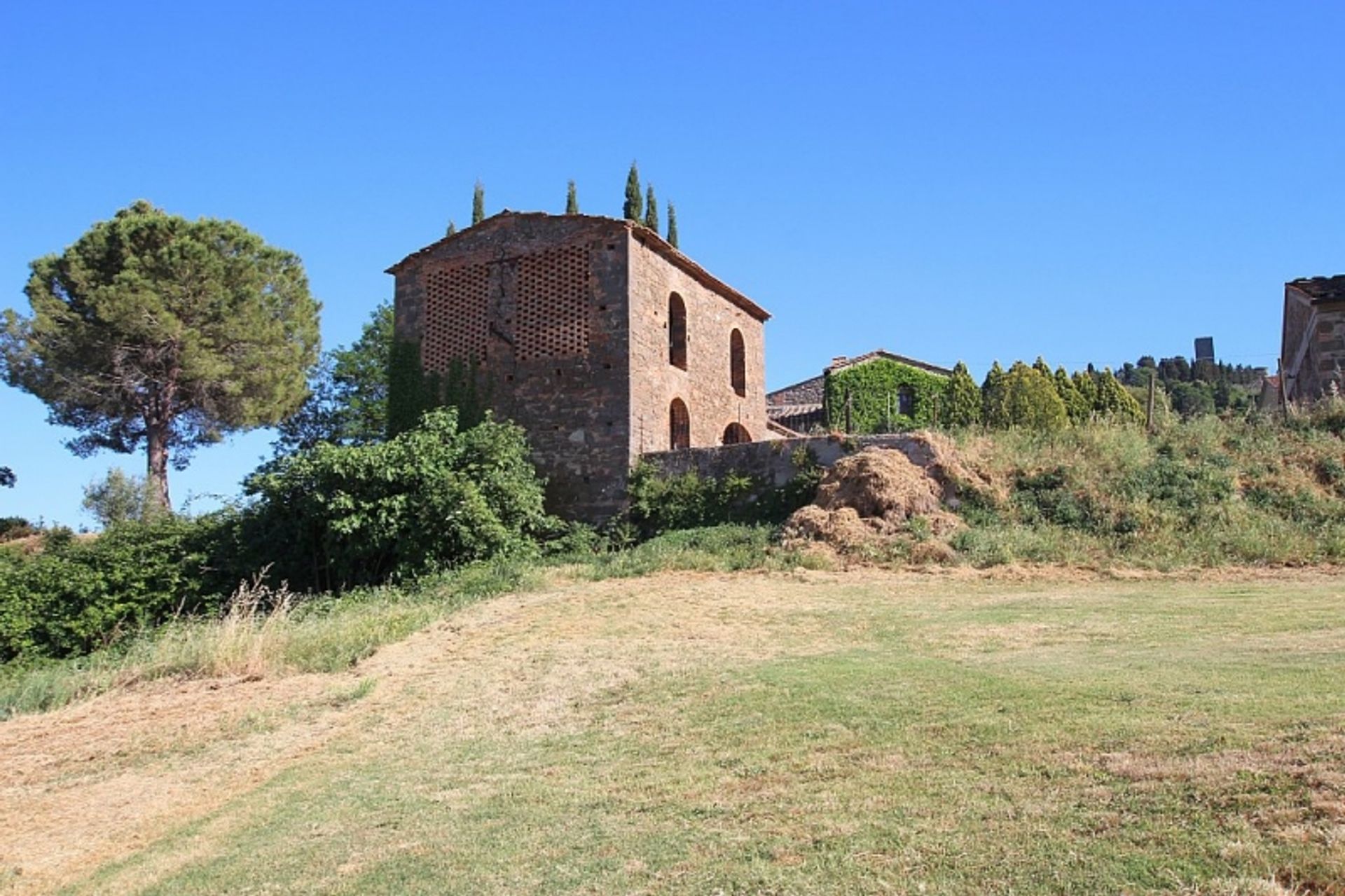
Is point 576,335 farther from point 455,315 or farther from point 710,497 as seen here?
point 710,497

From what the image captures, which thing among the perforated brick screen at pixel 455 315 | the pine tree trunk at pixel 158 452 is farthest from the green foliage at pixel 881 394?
the pine tree trunk at pixel 158 452

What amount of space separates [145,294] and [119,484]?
5.13 metres

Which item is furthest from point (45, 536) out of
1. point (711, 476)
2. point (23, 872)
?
point (23, 872)

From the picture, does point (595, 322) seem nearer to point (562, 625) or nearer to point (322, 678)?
point (562, 625)

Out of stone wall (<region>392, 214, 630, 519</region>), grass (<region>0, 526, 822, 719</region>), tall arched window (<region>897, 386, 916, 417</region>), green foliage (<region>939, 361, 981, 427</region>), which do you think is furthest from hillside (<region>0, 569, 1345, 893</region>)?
tall arched window (<region>897, 386, 916, 417</region>)

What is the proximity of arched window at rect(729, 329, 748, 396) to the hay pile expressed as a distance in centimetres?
844

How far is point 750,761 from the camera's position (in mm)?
7344

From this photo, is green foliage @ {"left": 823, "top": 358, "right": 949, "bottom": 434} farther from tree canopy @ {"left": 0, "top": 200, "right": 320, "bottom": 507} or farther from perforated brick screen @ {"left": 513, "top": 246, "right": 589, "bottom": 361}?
tree canopy @ {"left": 0, "top": 200, "right": 320, "bottom": 507}

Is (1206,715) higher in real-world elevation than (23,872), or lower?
higher

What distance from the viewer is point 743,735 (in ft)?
26.0

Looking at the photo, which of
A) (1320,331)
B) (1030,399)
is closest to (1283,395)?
(1320,331)

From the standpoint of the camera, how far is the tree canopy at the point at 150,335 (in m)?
28.8

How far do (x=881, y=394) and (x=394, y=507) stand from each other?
21.4 m

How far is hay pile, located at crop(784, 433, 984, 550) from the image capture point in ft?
56.8
